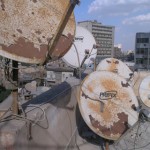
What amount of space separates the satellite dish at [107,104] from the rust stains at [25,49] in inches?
82.5

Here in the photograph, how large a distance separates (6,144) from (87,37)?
6.09 metres

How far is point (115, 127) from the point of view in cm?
511

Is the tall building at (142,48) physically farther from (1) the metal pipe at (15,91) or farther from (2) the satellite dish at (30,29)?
(1) the metal pipe at (15,91)

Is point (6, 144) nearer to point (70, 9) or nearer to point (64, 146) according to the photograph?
point (70, 9)

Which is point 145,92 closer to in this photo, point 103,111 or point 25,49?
point 103,111

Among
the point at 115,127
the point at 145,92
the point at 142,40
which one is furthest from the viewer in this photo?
the point at 142,40

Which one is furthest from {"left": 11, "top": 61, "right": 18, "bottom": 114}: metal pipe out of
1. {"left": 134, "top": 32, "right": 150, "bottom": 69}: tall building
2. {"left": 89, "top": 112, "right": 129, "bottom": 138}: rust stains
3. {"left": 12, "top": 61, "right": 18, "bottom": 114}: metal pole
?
{"left": 134, "top": 32, "right": 150, "bottom": 69}: tall building

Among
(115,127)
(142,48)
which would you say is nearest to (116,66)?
(115,127)

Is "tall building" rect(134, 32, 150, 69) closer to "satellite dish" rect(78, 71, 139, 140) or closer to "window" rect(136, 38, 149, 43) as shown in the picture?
"window" rect(136, 38, 149, 43)

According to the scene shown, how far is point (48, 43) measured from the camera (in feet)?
10.4

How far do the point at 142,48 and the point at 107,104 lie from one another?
63.0 m

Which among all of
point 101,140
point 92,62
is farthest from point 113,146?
point 92,62

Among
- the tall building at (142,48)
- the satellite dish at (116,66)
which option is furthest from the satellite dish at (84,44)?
the tall building at (142,48)

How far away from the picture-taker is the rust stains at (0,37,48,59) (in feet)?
9.41
